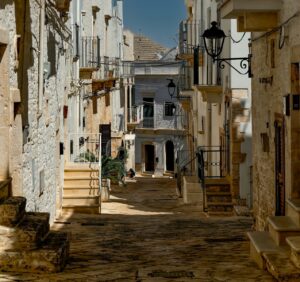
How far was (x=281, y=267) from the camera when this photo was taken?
7.55 m

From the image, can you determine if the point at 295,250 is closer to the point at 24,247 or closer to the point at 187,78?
the point at 24,247

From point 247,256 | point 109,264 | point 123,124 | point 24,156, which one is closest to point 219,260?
point 247,256

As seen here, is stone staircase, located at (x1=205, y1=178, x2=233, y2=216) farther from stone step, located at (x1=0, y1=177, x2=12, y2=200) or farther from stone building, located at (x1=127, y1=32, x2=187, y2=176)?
stone building, located at (x1=127, y1=32, x2=187, y2=176)

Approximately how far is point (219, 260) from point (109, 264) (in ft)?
5.05

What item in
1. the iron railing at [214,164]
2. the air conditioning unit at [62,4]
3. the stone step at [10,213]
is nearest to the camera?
the stone step at [10,213]

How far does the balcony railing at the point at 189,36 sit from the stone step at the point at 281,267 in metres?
17.8

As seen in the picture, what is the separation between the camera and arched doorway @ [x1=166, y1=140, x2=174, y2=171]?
44406 millimetres

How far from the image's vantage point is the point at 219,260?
9586 mm

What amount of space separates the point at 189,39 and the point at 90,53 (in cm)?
511

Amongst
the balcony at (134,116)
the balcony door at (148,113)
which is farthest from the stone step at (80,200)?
the balcony door at (148,113)

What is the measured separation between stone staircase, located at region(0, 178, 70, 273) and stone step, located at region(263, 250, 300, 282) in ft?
7.80

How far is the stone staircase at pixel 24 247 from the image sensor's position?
7.68m

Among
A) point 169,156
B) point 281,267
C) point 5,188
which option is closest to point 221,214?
point 5,188

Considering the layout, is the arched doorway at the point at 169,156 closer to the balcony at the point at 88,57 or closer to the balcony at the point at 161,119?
the balcony at the point at 161,119
